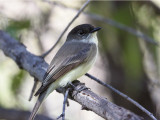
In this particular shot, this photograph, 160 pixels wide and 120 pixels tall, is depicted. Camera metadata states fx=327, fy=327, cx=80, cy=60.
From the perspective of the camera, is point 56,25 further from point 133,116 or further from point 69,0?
point 133,116

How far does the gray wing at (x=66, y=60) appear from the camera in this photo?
3624mm

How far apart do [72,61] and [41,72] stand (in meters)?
0.39

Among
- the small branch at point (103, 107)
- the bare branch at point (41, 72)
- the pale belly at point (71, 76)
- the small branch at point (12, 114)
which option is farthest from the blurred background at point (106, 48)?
the small branch at point (103, 107)

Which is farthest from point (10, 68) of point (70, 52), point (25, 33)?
point (70, 52)

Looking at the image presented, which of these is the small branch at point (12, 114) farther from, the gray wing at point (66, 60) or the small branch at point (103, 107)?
the small branch at point (103, 107)

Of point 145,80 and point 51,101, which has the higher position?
point 145,80

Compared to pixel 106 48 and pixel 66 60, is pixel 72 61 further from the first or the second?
pixel 106 48

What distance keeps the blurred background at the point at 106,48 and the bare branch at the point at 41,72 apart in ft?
0.83

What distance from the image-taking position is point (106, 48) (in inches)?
212

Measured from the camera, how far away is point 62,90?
373cm

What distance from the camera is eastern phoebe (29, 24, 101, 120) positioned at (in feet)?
11.9

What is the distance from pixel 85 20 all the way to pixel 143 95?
67.7 inches

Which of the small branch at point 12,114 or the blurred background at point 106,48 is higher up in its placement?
the blurred background at point 106,48

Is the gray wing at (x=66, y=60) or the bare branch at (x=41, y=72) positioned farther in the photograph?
the gray wing at (x=66, y=60)
